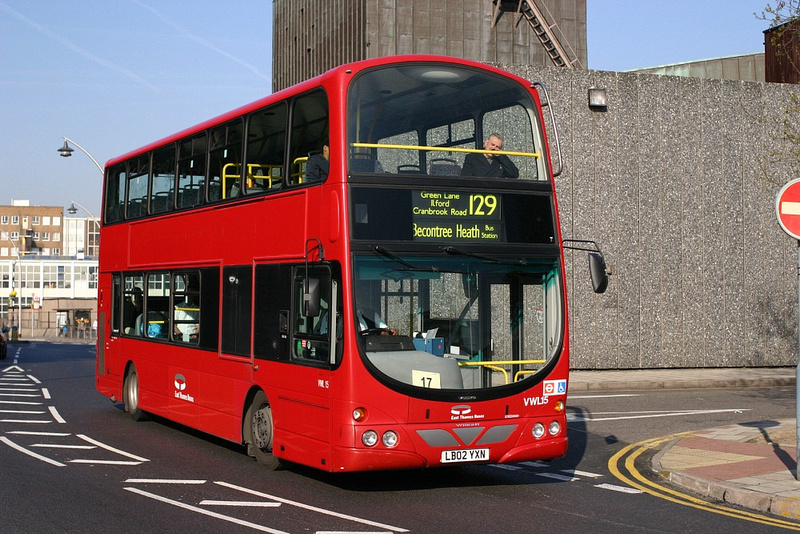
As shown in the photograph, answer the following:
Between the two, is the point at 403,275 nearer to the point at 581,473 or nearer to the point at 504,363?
the point at 504,363

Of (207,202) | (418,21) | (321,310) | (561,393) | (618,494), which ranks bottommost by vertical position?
(618,494)

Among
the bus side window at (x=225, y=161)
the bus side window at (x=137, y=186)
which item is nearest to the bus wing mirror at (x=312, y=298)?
the bus side window at (x=225, y=161)

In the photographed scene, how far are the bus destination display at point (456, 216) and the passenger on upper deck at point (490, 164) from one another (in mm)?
244

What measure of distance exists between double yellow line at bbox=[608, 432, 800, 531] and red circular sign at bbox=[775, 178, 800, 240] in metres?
2.84

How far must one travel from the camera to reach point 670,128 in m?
26.8

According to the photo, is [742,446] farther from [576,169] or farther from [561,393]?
[576,169]

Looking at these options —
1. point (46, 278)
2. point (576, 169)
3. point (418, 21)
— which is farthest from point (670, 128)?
point (46, 278)

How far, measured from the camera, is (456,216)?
31.7 ft

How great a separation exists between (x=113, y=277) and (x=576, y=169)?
1329 centimetres

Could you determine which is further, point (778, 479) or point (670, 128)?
point (670, 128)

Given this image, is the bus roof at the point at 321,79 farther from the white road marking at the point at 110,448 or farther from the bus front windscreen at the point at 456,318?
the white road marking at the point at 110,448

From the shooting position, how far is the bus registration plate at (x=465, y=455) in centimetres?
929

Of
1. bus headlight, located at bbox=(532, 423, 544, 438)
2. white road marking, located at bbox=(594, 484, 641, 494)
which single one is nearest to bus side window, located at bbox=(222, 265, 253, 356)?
bus headlight, located at bbox=(532, 423, 544, 438)

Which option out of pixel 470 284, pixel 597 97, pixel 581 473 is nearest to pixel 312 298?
pixel 470 284
